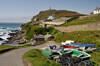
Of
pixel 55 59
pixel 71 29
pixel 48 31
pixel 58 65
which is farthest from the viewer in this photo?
pixel 48 31

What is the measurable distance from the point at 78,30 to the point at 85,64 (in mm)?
26688

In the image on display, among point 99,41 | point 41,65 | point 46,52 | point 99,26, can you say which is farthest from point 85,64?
point 99,26

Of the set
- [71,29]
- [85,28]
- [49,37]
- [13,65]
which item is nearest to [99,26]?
[85,28]

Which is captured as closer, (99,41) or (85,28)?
(99,41)

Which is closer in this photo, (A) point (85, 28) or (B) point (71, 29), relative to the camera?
(A) point (85, 28)

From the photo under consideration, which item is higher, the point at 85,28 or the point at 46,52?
the point at 85,28

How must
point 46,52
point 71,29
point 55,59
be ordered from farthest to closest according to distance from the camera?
point 71,29, point 46,52, point 55,59

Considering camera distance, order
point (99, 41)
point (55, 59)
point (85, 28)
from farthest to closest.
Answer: point (85, 28)
point (99, 41)
point (55, 59)

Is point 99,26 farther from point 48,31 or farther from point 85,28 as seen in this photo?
point 48,31

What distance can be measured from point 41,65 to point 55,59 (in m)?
4.13

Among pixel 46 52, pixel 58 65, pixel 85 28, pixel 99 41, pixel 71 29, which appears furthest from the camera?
pixel 71 29

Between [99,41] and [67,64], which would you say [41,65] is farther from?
[99,41]

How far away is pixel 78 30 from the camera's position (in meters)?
38.9

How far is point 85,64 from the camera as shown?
41.9ft
